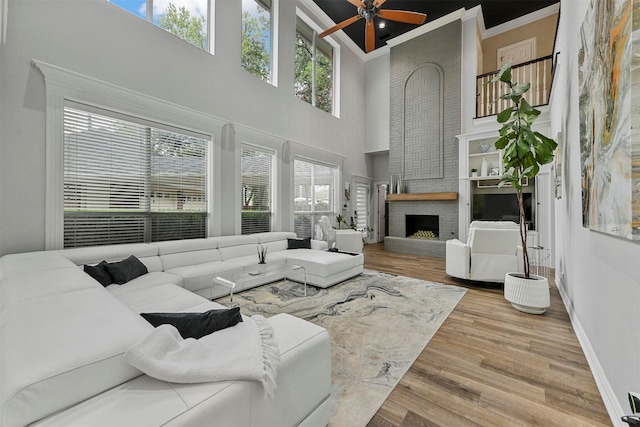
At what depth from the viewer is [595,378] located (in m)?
1.76

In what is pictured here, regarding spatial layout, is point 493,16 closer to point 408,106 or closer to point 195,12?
point 408,106

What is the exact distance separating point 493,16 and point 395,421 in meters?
8.68

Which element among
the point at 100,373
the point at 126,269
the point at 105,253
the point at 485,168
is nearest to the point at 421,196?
the point at 485,168

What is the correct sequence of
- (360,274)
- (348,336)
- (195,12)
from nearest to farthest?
(348,336) < (195,12) < (360,274)

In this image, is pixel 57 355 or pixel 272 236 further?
pixel 272 236

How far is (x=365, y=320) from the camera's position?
8.77ft

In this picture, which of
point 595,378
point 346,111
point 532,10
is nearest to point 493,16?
point 532,10

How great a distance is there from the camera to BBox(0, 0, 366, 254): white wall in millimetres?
2604

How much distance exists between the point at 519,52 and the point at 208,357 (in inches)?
350

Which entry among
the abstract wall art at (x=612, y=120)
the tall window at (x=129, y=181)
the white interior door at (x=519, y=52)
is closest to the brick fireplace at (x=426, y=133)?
the white interior door at (x=519, y=52)

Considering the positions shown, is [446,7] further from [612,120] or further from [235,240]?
[235,240]

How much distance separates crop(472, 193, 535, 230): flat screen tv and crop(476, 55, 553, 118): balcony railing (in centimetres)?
192

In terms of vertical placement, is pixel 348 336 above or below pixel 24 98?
below

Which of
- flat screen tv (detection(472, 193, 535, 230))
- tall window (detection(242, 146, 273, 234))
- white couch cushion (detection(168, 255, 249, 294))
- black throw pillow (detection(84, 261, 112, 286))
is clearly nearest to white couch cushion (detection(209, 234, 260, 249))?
tall window (detection(242, 146, 273, 234))
